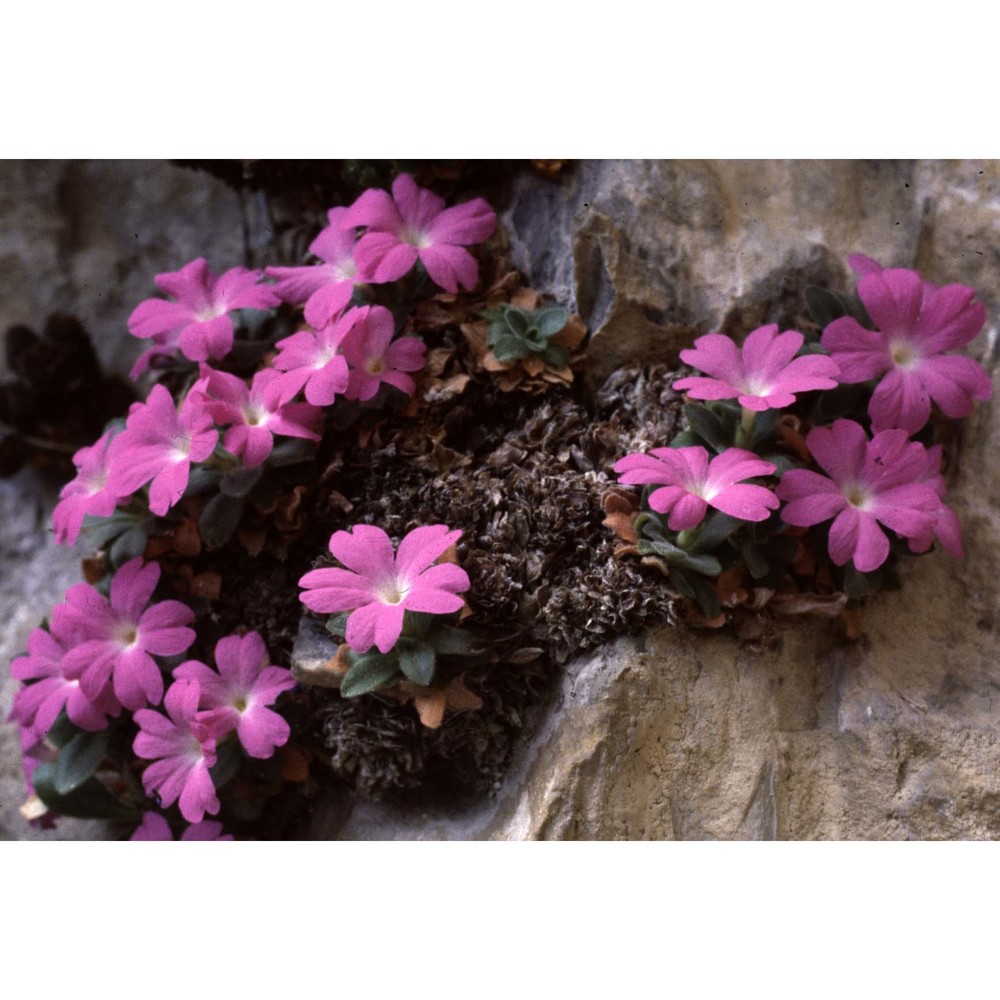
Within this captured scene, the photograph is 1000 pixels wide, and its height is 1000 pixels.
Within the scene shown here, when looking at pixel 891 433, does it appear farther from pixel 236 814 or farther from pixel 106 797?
pixel 106 797

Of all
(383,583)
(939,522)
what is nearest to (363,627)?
(383,583)

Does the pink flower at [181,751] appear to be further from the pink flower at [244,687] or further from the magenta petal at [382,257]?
the magenta petal at [382,257]

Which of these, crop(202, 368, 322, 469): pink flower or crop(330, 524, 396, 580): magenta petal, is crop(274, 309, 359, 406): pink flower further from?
crop(330, 524, 396, 580): magenta petal

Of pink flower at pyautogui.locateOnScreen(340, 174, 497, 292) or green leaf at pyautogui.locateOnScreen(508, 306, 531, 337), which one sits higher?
pink flower at pyautogui.locateOnScreen(340, 174, 497, 292)

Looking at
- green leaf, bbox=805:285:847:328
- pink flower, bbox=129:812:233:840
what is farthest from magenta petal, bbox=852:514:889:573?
pink flower, bbox=129:812:233:840

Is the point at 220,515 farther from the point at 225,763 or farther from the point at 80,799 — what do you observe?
the point at 80,799

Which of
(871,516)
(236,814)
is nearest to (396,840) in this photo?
(236,814)

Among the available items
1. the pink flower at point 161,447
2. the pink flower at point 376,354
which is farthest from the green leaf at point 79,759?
the pink flower at point 376,354
